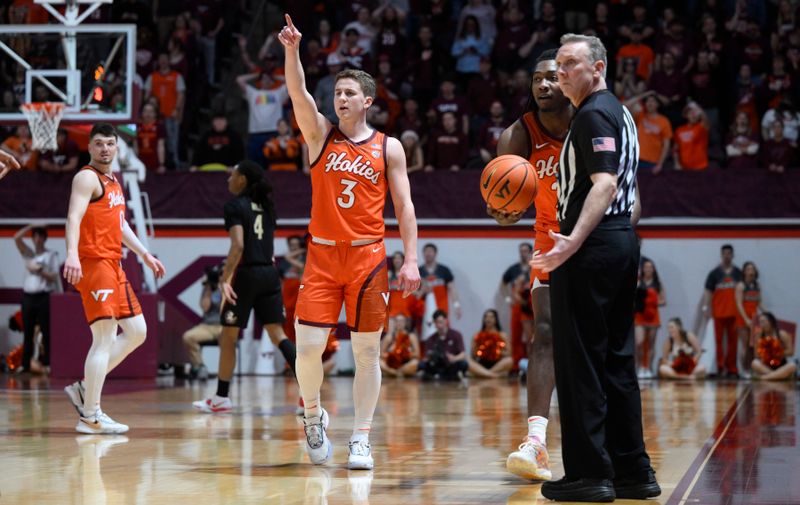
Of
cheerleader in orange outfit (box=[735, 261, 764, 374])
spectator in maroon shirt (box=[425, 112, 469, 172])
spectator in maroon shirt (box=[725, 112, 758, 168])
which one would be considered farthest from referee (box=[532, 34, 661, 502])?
spectator in maroon shirt (box=[725, 112, 758, 168])

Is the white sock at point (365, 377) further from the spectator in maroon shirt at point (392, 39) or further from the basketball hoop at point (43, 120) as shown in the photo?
the spectator in maroon shirt at point (392, 39)

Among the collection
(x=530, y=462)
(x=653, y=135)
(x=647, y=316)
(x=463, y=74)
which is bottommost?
(x=647, y=316)

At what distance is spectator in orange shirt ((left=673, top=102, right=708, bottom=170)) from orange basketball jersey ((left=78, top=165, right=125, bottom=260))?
10.6 m

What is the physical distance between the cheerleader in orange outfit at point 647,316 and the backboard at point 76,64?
7676mm

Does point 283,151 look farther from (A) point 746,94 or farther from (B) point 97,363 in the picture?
(B) point 97,363

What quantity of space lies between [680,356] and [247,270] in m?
8.12

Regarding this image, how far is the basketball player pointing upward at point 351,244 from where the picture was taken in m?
6.87

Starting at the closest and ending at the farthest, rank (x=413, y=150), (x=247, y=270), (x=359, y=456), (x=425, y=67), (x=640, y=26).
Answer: (x=359, y=456)
(x=247, y=270)
(x=413, y=150)
(x=640, y=26)
(x=425, y=67)

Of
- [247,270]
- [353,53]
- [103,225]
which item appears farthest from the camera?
[353,53]

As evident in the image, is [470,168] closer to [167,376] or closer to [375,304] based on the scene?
[167,376]

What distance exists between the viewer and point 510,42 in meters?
19.6

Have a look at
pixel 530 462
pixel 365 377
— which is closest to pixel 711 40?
pixel 365 377

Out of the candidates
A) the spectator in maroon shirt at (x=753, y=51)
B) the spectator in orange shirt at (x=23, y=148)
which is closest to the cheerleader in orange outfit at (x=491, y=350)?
the spectator in maroon shirt at (x=753, y=51)

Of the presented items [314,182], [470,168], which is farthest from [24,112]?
[314,182]
